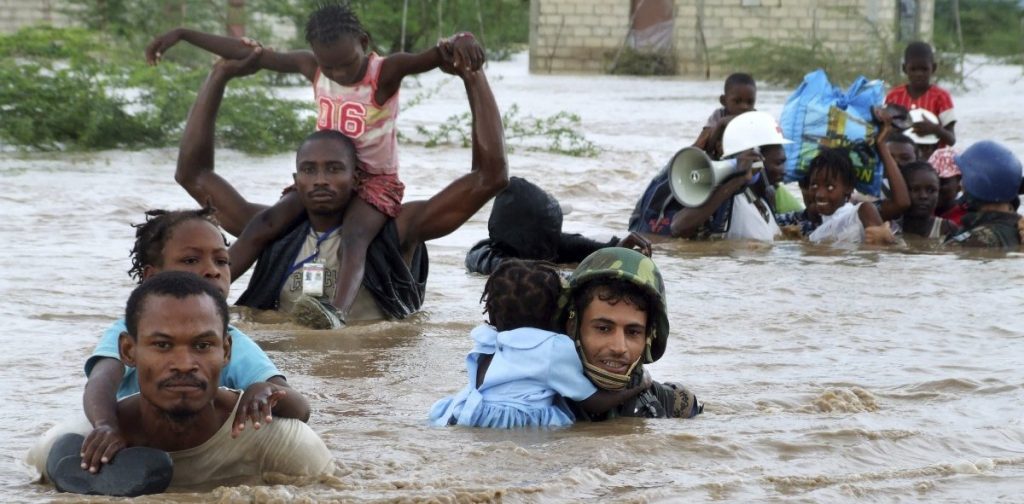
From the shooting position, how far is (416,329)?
21.4ft

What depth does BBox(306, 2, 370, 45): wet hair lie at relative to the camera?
6.38 m

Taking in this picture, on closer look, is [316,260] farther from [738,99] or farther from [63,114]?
[63,114]

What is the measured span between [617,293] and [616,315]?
0.21 feet

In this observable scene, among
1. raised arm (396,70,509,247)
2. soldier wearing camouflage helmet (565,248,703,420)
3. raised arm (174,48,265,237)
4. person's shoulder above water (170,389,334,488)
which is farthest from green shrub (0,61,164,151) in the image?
person's shoulder above water (170,389,334,488)

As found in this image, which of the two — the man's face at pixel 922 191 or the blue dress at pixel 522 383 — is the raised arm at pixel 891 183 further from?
the blue dress at pixel 522 383

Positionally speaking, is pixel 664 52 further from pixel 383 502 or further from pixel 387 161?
pixel 383 502

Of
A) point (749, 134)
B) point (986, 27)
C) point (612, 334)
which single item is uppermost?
point (986, 27)

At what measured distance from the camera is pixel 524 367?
14.9ft

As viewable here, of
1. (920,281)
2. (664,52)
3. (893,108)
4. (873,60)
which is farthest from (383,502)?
(664,52)

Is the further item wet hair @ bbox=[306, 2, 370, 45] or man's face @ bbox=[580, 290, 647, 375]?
wet hair @ bbox=[306, 2, 370, 45]

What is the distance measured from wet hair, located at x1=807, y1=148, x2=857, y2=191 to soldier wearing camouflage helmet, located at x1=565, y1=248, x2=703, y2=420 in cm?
496

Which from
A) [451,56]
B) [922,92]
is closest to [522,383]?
[451,56]

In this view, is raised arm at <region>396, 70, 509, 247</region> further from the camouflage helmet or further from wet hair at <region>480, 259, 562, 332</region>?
the camouflage helmet

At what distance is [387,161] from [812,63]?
66.5 feet
